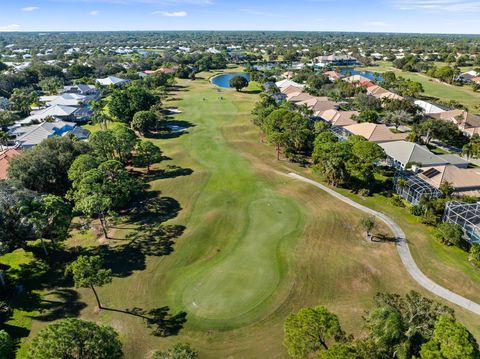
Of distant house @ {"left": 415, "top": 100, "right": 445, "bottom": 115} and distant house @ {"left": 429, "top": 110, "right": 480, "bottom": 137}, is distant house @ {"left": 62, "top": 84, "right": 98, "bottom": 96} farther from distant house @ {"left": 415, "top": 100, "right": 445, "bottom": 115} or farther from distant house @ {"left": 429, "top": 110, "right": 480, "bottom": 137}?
distant house @ {"left": 429, "top": 110, "right": 480, "bottom": 137}

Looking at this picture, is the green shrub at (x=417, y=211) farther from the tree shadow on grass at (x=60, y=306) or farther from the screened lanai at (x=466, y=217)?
the tree shadow on grass at (x=60, y=306)

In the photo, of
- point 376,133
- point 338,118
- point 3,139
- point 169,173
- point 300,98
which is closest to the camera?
point 169,173

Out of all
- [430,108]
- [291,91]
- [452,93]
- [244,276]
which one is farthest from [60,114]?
[452,93]

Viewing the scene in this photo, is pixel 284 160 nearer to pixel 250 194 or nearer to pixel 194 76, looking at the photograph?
pixel 250 194

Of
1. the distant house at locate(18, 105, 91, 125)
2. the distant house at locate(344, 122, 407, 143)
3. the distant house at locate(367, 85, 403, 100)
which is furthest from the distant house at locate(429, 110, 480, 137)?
the distant house at locate(18, 105, 91, 125)

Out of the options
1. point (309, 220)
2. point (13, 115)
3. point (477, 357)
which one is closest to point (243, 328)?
point (477, 357)

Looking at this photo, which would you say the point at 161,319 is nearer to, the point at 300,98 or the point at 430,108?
the point at 300,98

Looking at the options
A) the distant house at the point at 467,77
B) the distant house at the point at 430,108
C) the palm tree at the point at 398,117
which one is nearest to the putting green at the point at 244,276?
the palm tree at the point at 398,117
